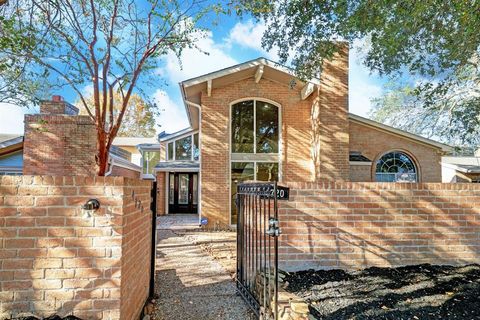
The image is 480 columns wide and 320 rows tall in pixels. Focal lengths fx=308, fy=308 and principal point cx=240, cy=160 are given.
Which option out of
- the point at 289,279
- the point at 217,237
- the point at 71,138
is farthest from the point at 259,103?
the point at 289,279

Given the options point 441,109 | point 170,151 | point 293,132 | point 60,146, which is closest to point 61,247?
point 60,146

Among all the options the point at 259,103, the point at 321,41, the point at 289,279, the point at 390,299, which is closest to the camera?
the point at 390,299

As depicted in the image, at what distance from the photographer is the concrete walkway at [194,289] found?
3490 mm

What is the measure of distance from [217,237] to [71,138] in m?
5.46

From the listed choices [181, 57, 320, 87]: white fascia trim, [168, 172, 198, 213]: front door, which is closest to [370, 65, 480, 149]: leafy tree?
[181, 57, 320, 87]: white fascia trim

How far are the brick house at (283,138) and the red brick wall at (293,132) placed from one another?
0.11ft

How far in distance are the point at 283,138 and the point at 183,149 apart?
6.63 metres

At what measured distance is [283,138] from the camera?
11.4m

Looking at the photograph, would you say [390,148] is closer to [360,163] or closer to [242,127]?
[360,163]

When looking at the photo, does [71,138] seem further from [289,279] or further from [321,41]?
[289,279]

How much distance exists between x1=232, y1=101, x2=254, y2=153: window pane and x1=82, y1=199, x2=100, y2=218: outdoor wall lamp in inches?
352

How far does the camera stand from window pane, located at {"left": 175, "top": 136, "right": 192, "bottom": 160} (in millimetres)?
16109

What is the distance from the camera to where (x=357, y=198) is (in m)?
4.20

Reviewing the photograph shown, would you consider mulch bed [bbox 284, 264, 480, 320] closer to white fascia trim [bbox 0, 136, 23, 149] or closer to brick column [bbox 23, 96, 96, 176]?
brick column [bbox 23, 96, 96, 176]
